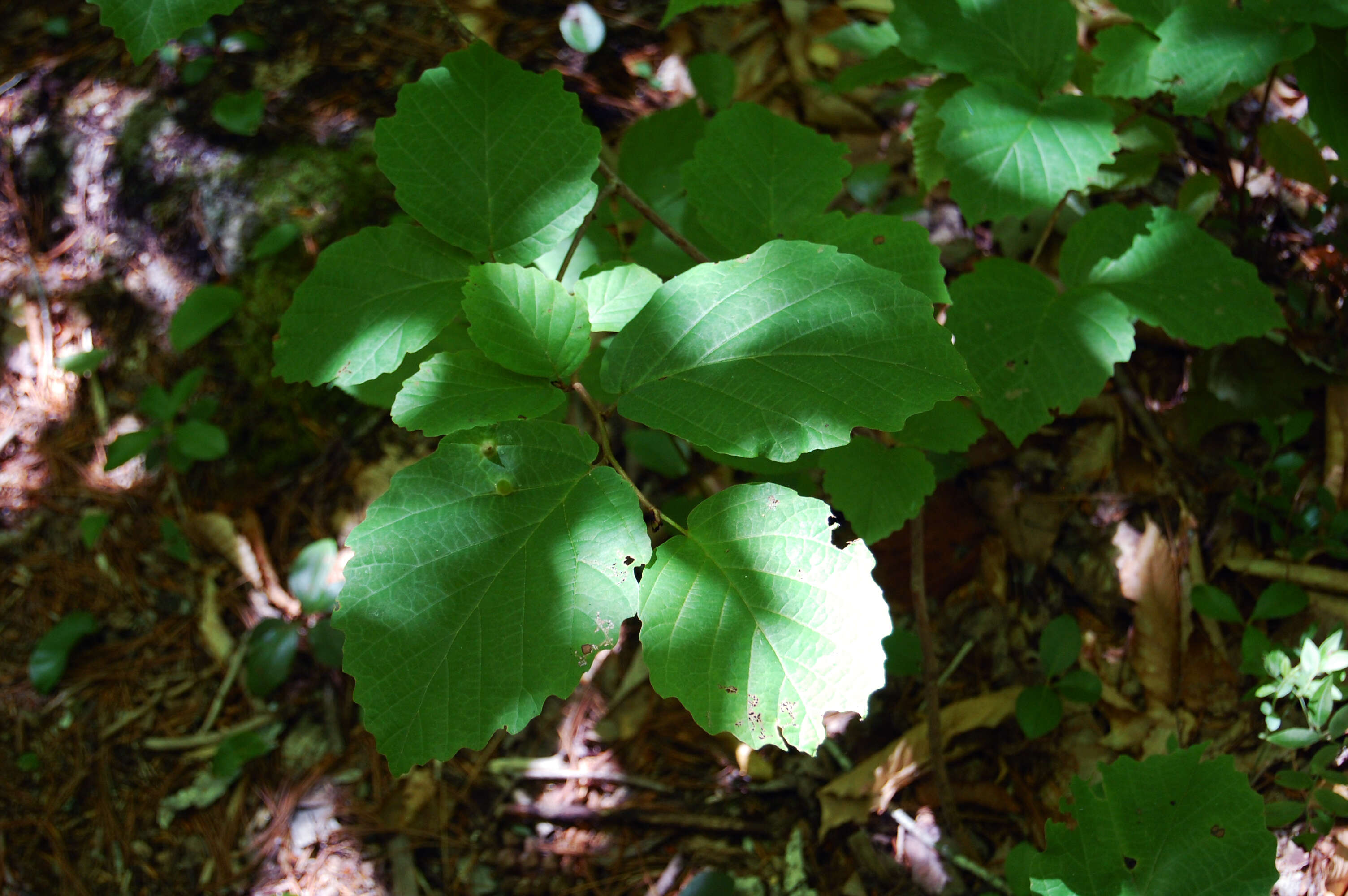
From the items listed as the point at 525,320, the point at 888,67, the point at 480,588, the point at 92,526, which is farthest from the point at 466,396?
the point at 92,526

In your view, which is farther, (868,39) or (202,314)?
(202,314)

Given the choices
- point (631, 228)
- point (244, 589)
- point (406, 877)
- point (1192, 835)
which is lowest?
point (406, 877)

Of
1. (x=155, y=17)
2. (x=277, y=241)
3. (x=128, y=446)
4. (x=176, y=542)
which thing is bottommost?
(x=176, y=542)

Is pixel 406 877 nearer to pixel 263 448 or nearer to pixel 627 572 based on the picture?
pixel 263 448

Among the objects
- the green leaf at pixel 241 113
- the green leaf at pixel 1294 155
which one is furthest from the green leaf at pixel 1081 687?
the green leaf at pixel 241 113

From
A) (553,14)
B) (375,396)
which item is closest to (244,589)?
(375,396)

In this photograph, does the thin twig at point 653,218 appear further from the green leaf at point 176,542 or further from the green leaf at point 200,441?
the green leaf at point 176,542

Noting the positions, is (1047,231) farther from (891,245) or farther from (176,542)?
(176,542)
